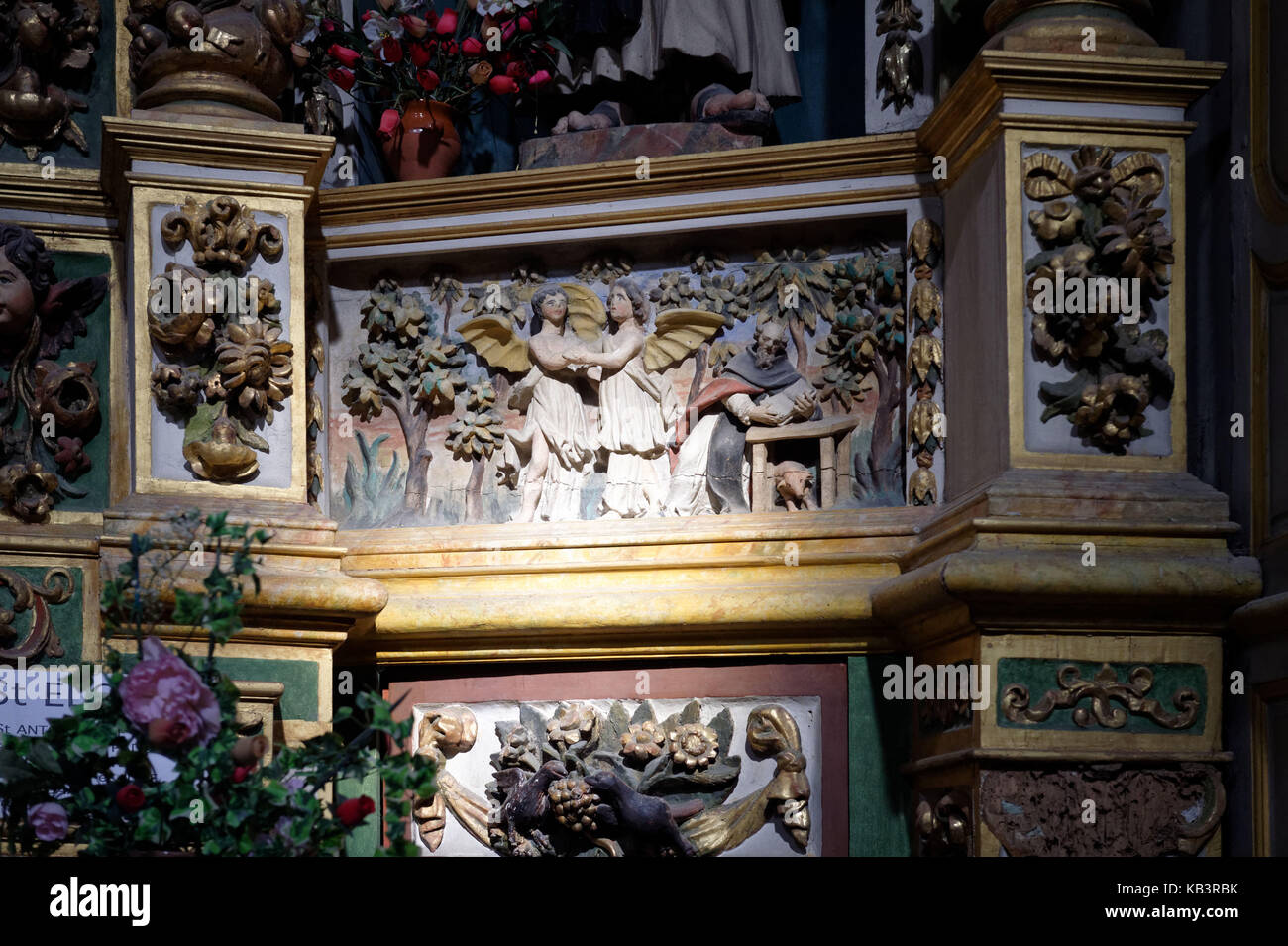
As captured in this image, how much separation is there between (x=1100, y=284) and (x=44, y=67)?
8.76ft

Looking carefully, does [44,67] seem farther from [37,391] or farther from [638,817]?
[638,817]

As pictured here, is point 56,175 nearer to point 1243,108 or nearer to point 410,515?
point 410,515

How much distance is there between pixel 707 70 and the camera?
468cm

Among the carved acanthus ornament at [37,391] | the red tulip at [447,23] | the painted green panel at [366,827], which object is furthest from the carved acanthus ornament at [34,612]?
the red tulip at [447,23]

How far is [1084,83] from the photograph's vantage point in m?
3.93

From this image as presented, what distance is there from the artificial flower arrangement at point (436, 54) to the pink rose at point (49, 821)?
8.42 feet

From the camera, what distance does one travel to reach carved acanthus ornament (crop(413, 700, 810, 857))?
13.5 ft

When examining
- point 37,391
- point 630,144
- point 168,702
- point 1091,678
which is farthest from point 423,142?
point 168,702

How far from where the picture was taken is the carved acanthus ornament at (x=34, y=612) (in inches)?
165

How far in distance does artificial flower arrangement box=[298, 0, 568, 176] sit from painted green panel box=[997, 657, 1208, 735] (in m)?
2.04

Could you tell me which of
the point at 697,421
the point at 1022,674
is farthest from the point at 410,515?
the point at 1022,674

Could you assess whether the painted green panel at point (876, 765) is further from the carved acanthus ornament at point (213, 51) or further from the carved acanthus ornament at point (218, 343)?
the carved acanthus ornament at point (213, 51)

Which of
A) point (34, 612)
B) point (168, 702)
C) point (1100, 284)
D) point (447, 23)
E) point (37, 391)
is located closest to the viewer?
point (168, 702)

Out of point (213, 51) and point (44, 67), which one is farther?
point (44, 67)
